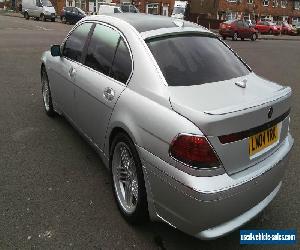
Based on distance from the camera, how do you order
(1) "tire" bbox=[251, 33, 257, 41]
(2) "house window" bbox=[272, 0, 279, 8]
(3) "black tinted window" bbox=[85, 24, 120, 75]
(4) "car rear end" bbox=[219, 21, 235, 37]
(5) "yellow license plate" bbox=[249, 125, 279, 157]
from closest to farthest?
(5) "yellow license plate" bbox=[249, 125, 279, 157] → (3) "black tinted window" bbox=[85, 24, 120, 75] → (4) "car rear end" bbox=[219, 21, 235, 37] → (1) "tire" bbox=[251, 33, 257, 41] → (2) "house window" bbox=[272, 0, 279, 8]

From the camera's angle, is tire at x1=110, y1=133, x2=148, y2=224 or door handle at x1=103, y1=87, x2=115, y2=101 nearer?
tire at x1=110, y1=133, x2=148, y2=224

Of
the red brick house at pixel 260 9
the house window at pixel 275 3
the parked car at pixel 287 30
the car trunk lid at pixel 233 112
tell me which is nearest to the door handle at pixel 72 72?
the car trunk lid at pixel 233 112

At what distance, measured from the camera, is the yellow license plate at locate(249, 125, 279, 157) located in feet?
9.39

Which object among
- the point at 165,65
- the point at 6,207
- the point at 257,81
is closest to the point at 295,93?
the point at 257,81

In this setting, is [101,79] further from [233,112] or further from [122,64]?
[233,112]

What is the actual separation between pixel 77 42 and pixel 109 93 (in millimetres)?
1431

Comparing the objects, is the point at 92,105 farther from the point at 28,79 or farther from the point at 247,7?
the point at 247,7

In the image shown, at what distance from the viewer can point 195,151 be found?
262 centimetres

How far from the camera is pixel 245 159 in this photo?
111 inches

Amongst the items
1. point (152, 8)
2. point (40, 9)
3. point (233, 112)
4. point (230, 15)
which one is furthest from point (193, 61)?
point (230, 15)

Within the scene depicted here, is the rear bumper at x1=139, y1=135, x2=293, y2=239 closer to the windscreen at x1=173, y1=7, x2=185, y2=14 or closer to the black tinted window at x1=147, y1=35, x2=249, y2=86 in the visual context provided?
the black tinted window at x1=147, y1=35, x2=249, y2=86

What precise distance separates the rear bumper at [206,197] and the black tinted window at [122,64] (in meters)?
0.82

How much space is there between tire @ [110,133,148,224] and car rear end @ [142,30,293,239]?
0.72 feet

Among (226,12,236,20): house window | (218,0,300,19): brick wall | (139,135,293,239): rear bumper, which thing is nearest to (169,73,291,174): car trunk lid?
(139,135,293,239): rear bumper
